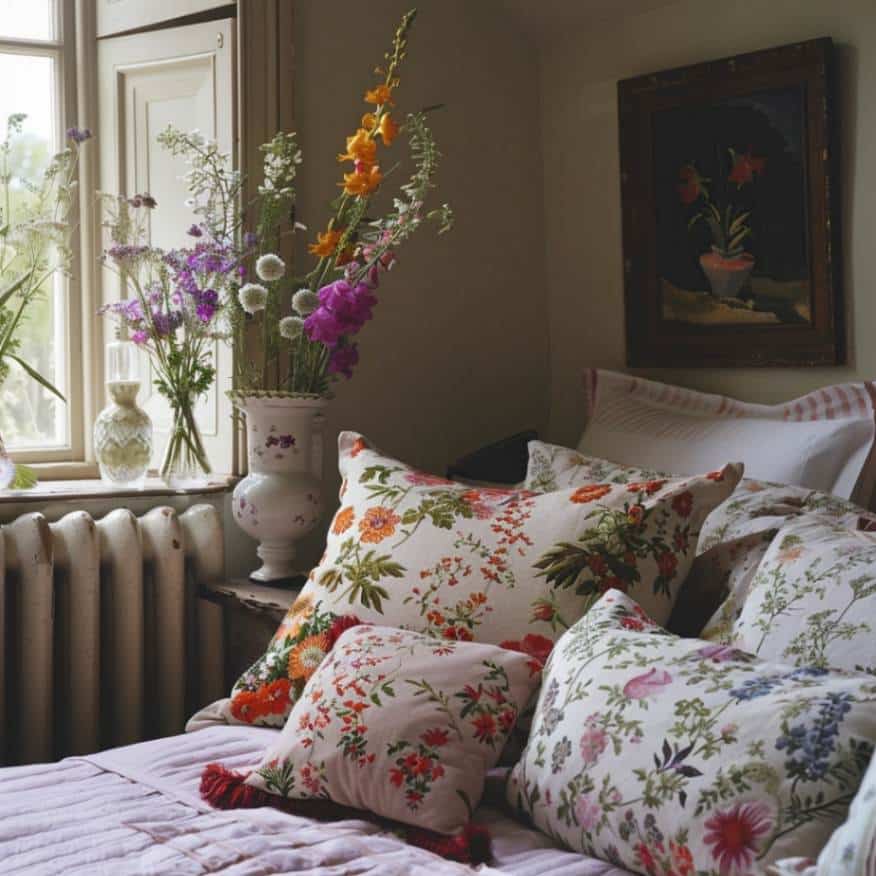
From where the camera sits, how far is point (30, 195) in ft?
8.85

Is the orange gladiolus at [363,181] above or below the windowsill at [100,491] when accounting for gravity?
above

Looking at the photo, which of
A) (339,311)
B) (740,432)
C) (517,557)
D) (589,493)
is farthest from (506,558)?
(740,432)

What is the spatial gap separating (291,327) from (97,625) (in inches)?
25.7

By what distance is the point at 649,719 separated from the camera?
1340 mm

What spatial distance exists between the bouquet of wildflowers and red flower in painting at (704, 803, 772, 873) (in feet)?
5.38

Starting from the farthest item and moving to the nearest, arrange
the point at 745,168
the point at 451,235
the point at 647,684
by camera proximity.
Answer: the point at 451,235 < the point at 745,168 < the point at 647,684

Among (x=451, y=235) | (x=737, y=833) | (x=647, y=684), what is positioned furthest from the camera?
(x=451, y=235)

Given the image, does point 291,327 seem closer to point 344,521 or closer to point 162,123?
point 344,521

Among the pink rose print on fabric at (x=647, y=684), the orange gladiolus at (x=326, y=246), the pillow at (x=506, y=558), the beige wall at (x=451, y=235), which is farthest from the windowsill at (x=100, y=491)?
the pink rose print on fabric at (x=647, y=684)

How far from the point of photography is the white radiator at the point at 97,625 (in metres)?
2.25

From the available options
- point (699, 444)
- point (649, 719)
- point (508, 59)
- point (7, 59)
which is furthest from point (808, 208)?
point (7, 59)

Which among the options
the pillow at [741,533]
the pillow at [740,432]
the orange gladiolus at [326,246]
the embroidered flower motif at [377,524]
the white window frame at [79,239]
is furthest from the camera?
the white window frame at [79,239]

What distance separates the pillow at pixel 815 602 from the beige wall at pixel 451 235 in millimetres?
1266

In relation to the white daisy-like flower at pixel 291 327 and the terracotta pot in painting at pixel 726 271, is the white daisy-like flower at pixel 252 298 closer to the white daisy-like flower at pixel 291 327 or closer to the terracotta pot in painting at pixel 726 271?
the white daisy-like flower at pixel 291 327
